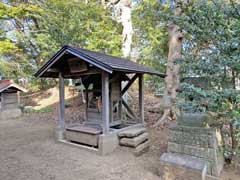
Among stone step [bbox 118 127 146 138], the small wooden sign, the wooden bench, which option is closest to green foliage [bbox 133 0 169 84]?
the small wooden sign

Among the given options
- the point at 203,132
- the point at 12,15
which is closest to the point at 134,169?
the point at 203,132

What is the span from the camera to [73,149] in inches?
214

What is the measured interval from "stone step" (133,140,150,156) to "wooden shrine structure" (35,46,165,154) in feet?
2.14

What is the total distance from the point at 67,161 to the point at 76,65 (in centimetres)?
273

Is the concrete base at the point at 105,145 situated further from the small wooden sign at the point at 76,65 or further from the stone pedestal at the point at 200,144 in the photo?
the small wooden sign at the point at 76,65

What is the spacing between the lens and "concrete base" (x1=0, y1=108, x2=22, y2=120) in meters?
10.4

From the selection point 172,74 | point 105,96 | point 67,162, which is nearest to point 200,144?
point 105,96

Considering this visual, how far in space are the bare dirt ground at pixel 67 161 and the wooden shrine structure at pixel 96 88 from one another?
1.35 feet

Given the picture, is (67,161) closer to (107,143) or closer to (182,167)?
(107,143)

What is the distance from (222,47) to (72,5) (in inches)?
357

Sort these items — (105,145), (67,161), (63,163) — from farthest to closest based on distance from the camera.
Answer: (105,145)
(67,161)
(63,163)

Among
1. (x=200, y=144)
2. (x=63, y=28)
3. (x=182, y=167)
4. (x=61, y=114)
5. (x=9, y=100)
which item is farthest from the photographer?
(x=9, y=100)

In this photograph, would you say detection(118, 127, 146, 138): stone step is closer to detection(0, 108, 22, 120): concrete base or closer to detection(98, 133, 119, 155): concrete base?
detection(98, 133, 119, 155): concrete base

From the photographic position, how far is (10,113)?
10719 mm
